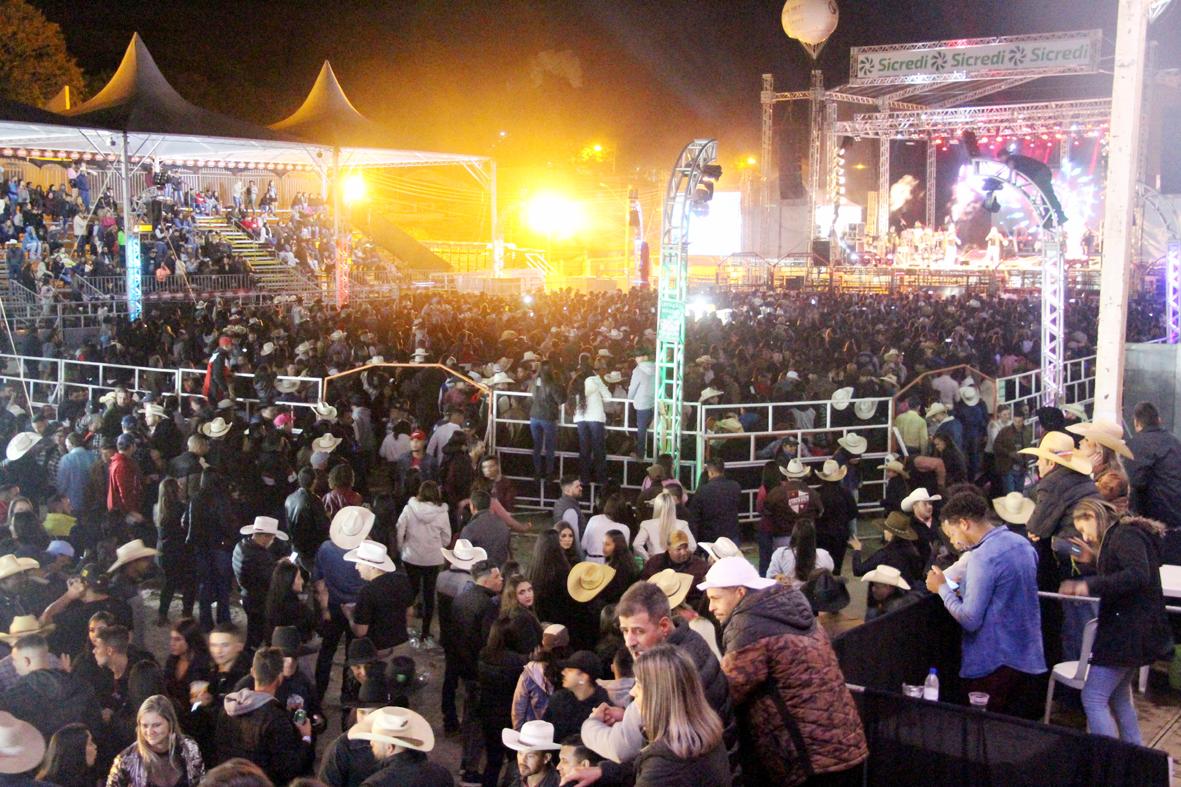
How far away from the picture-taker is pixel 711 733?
132 inches

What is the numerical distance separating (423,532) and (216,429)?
3.01 meters

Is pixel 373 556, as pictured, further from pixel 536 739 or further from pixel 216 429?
pixel 216 429

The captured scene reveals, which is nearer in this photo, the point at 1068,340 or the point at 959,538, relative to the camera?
the point at 959,538

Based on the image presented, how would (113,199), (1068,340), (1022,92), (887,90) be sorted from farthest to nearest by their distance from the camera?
(1022,92) → (887,90) → (113,199) → (1068,340)

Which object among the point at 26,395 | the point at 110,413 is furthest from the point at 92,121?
the point at 110,413

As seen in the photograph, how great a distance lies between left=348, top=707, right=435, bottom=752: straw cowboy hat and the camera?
163 inches

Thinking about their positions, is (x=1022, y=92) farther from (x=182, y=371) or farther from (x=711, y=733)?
(x=711, y=733)

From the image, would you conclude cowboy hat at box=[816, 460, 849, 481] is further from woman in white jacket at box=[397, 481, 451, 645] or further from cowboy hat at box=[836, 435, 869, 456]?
woman in white jacket at box=[397, 481, 451, 645]

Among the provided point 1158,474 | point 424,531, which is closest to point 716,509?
point 424,531

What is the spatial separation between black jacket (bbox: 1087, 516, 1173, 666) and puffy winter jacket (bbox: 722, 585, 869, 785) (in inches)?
75.2

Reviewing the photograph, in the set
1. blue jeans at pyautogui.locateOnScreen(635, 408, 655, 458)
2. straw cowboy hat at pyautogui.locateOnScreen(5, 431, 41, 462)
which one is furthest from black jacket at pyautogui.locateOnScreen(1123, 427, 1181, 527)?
straw cowboy hat at pyautogui.locateOnScreen(5, 431, 41, 462)

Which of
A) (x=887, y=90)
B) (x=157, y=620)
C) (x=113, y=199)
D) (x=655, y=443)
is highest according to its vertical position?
(x=887, y=90)

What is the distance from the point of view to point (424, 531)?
308 inches

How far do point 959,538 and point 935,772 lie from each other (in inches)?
44.3
